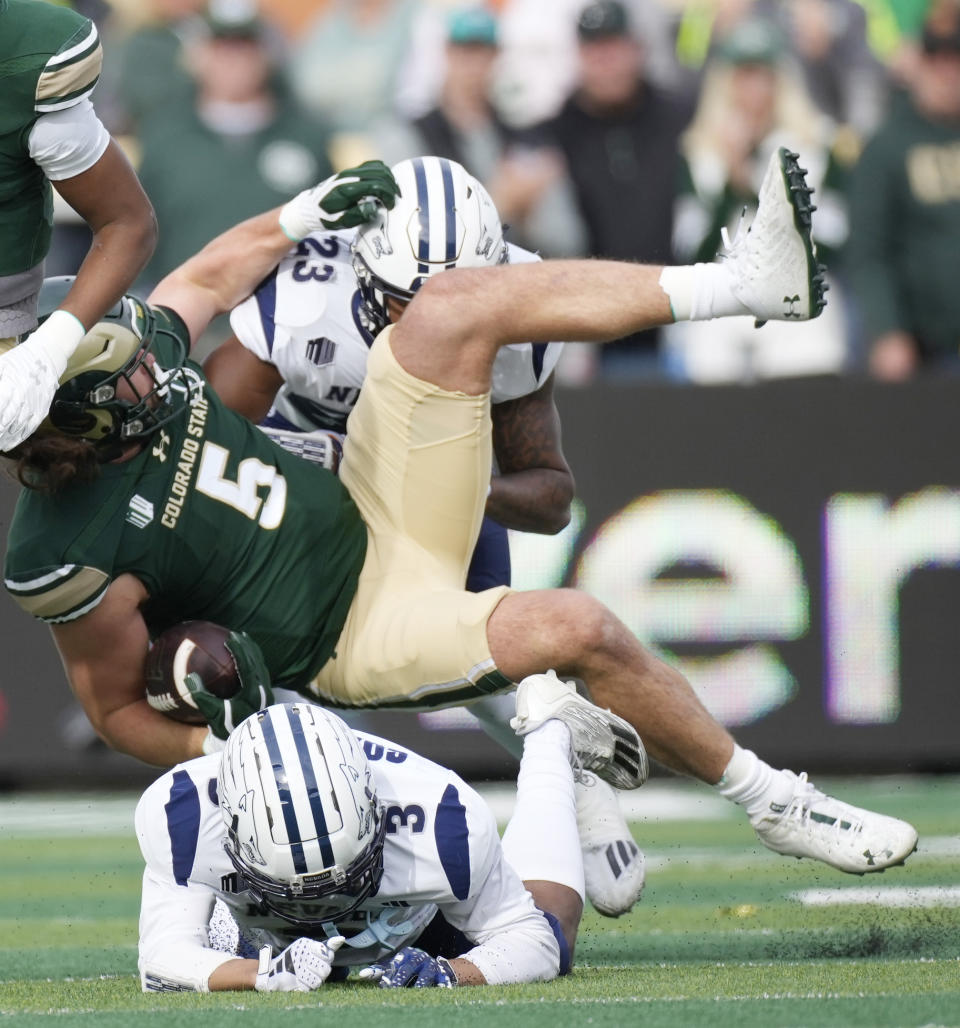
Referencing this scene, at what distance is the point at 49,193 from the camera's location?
4.71 meters

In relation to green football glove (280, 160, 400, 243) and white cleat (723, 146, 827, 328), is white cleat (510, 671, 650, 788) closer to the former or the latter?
white cleat (723, 146, 827, 328)

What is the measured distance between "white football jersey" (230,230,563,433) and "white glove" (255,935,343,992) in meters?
1.99

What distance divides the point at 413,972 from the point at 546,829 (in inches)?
20.6

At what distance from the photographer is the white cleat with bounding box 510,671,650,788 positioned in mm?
4668

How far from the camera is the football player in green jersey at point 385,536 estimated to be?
4781 mm

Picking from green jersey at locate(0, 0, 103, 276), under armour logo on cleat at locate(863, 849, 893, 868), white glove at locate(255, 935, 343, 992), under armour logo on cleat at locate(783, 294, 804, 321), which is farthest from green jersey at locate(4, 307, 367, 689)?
under armour logo on cleat at locate(863, 849, 893, 868)

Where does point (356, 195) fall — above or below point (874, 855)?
above

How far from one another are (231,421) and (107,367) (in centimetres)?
50

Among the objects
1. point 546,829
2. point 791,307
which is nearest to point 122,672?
point 546,829

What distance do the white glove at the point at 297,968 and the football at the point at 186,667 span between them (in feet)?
2.74

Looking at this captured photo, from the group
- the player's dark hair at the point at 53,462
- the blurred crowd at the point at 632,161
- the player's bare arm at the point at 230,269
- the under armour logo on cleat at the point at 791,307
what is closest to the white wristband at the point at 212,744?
the player's dark hair at the point at 53,462

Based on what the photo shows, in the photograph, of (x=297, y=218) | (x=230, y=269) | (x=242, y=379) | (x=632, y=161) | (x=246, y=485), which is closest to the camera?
(x=246, y=485)

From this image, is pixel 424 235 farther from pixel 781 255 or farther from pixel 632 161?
pixel 632 161

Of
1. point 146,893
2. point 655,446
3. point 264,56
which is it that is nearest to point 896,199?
point 655,446
